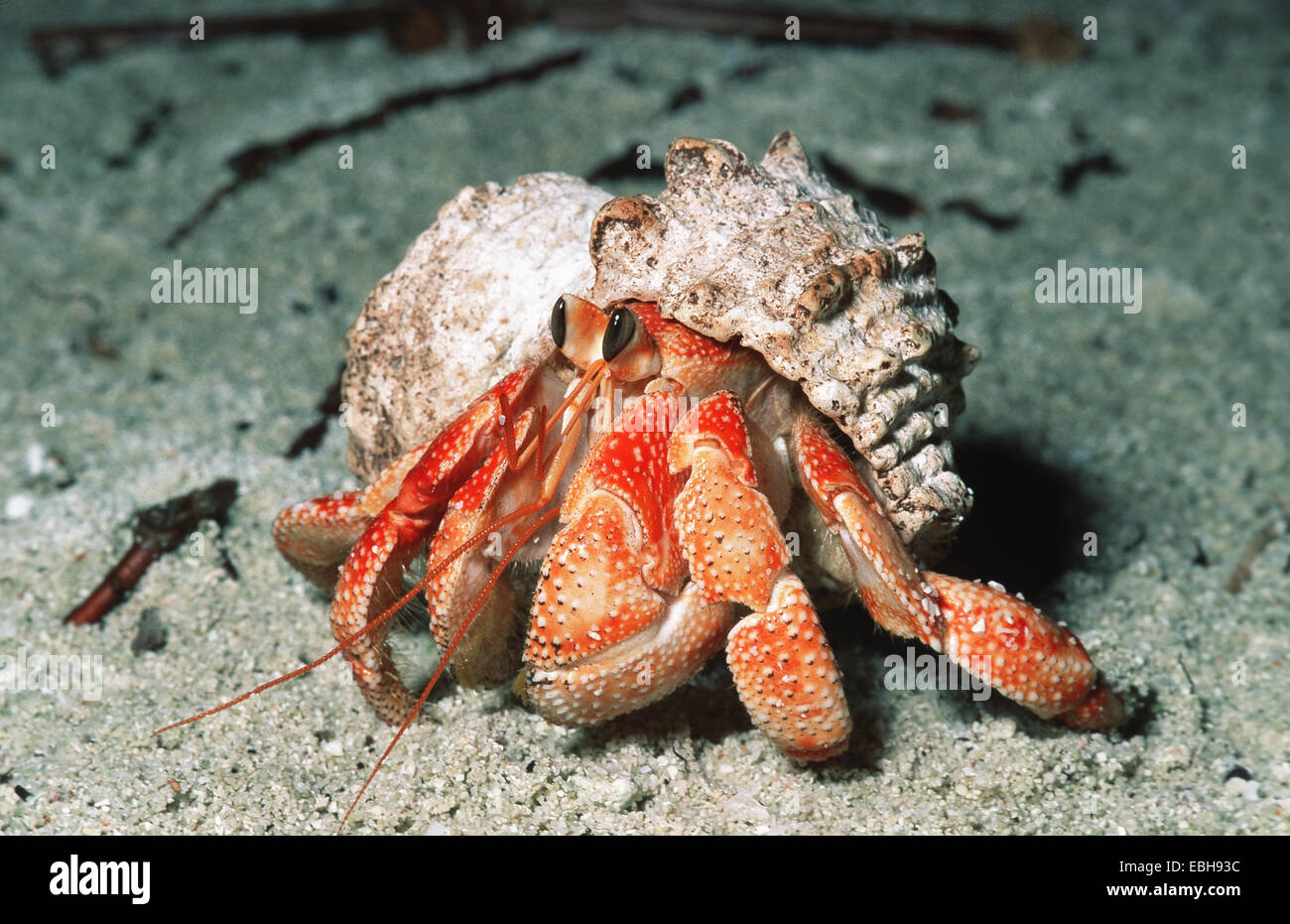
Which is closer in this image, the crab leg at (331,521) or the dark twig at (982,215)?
the crab leg at (331,521)

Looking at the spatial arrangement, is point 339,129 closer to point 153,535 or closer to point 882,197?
point 882,197

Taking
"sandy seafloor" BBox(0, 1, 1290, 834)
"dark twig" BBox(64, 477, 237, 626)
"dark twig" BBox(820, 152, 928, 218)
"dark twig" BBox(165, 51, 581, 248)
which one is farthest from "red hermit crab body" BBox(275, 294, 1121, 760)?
"dark twig" BBox(165, 51, 581, 248)

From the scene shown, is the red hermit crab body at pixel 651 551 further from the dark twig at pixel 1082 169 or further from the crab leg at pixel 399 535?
the dark twig at pixel 1082 169

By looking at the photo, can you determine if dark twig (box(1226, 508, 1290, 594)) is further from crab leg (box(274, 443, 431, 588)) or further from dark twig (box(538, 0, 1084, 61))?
dark twig (box(538, 0, 1084, 61))

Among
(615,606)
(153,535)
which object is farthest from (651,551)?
(153,535)

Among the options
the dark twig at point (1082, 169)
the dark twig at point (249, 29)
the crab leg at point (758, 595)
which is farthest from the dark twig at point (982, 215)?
the crab leg at point (758, 595)

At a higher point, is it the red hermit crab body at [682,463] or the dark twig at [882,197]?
the dark twig at [882,197]

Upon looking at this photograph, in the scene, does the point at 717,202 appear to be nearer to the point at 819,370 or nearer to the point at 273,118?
the point at 819,370
